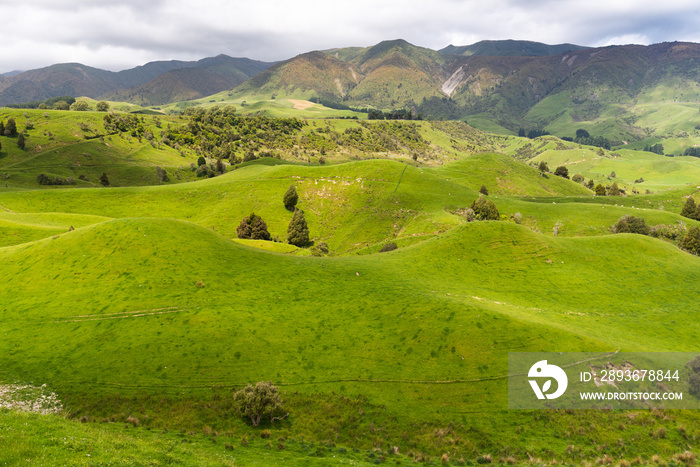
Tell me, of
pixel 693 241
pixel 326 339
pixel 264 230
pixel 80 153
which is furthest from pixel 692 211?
pixel 80 153

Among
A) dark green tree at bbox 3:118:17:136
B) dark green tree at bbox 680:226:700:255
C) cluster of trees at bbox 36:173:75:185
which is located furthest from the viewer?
dark green tree at bbox 3:118:17:136

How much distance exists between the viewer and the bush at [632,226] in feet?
281

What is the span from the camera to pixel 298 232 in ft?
295

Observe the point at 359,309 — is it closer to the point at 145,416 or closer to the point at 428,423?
the point at 428,423

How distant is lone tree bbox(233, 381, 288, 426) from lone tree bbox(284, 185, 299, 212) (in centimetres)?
8304

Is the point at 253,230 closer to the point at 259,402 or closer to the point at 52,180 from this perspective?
the point at 259,402

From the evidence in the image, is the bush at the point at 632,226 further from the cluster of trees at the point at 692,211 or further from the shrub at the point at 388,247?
the shrub at the point at 388,247

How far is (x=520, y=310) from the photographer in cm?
3988

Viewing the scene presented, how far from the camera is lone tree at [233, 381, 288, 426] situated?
25203 mm

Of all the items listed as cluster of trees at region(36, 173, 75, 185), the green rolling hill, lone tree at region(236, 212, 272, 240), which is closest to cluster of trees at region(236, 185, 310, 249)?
lone tree at region(236, 212, 272, 240)

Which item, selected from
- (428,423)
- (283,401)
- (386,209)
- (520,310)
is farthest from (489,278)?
(386,209)

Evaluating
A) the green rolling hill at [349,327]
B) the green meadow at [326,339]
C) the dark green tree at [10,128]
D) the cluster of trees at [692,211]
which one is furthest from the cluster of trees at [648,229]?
the dark green tree at [10,128]

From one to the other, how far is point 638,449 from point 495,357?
1084cm

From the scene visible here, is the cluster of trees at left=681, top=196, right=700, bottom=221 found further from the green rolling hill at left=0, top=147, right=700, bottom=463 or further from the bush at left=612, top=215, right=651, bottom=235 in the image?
the green rolling hill at left=0, top=147, right=700, bottom=463
